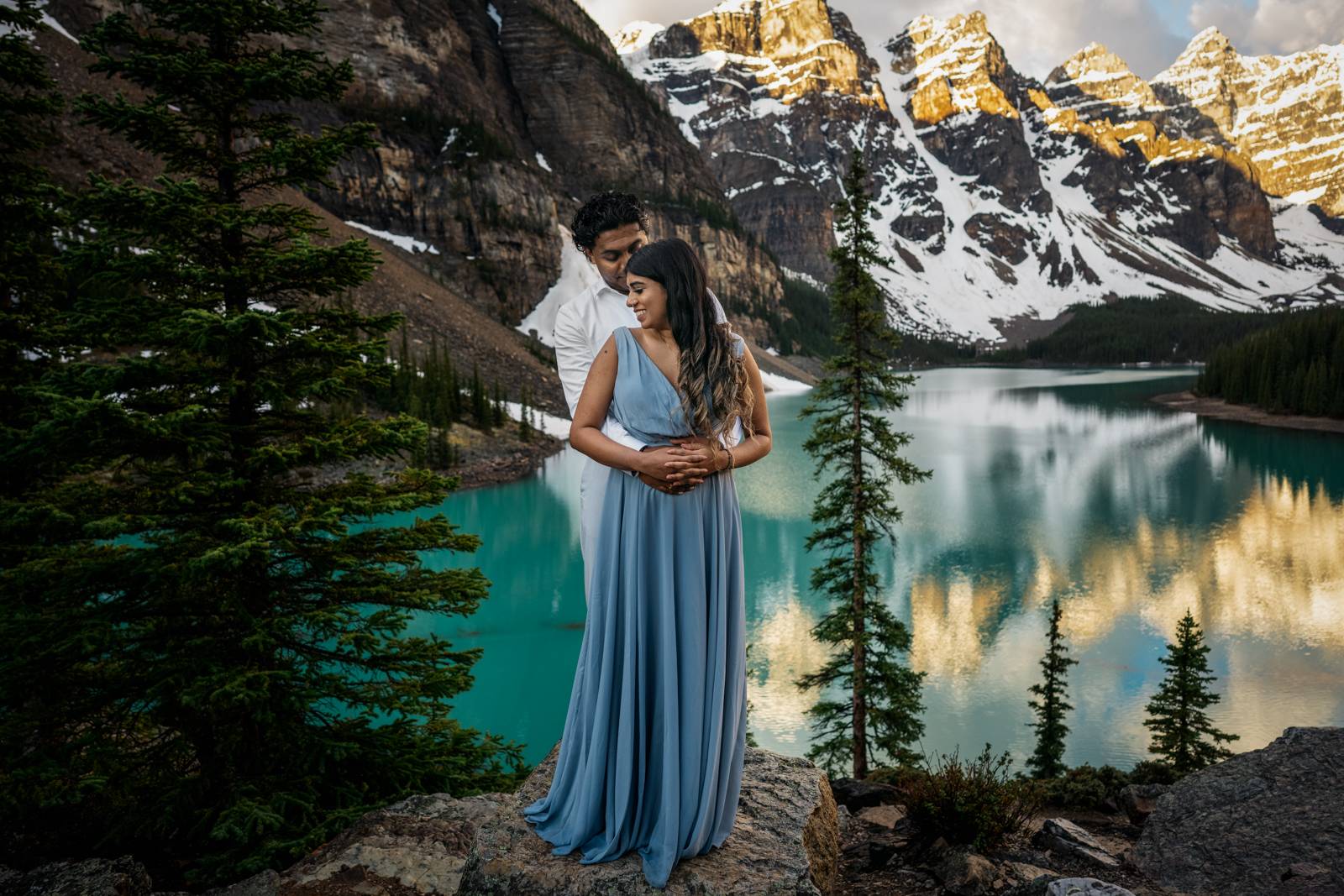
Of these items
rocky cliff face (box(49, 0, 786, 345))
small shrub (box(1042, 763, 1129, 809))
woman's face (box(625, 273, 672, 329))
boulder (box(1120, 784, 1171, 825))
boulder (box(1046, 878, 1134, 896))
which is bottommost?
small shrub (box(1042, 763, 1129, 809))

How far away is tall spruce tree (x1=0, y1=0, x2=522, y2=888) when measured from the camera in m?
4.93

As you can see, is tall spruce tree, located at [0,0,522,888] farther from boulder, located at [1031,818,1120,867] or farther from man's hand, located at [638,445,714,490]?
boulder, located at [1031,818,1120,867]

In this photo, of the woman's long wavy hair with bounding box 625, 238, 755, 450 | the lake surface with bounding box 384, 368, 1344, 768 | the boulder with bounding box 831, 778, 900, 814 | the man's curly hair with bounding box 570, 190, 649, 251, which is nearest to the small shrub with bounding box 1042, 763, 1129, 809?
the boulder with bounding box 831, 778, 900, 814

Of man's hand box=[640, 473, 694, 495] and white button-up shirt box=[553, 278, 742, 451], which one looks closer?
man's hand box=[640, 473, 694, 495]

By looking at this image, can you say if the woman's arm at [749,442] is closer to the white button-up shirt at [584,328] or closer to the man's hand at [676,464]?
the man's hand at [676,464]

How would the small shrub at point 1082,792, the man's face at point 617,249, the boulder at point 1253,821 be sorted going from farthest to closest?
1. the small shrub at point 1082,792
2. the boulder at point 1253,821
3. the man's face at point 617,249

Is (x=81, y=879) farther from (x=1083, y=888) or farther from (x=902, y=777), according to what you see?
(x=902, y=777)

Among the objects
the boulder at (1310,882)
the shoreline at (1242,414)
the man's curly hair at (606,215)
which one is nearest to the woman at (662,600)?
the man's curly hair at (606,215)

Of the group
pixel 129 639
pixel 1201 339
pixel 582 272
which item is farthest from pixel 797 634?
pixel 1201 339

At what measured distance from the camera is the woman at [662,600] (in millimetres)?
3135

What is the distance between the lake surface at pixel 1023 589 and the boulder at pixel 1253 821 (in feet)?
31.6

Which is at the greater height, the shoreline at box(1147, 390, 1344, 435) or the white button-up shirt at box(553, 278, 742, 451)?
the white button-up shirt at box(553, 278, 742, 451)

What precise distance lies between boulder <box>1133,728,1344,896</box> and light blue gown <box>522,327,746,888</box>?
3.13 metres

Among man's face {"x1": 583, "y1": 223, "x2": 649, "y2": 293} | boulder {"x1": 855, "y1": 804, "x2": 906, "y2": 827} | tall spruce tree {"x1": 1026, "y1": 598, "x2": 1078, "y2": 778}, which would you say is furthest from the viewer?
tall spruce tree {"x1": 1026, "y1": 598, "x2": 1078, "y2": 778}
